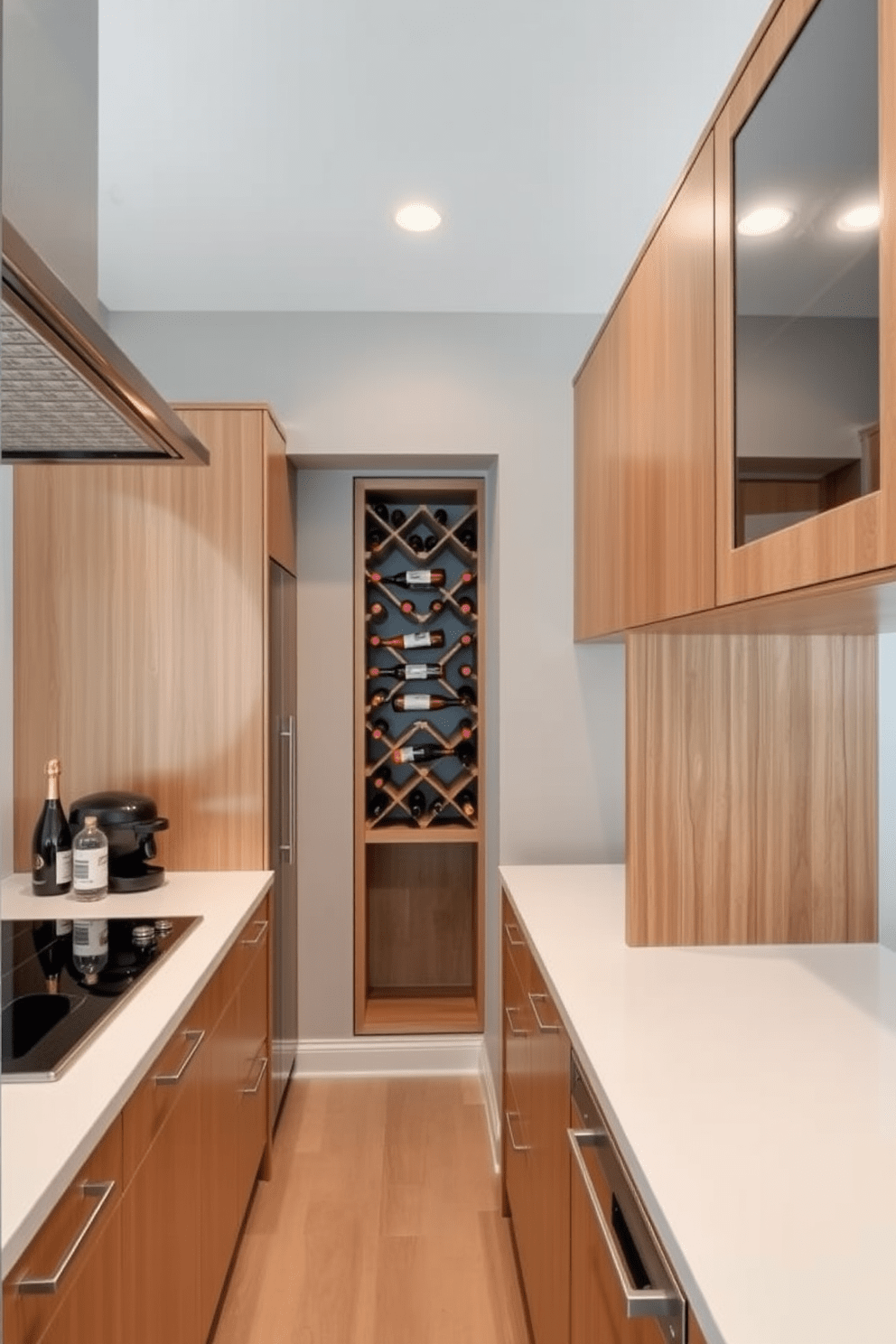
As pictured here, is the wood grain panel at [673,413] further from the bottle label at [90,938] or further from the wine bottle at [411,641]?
the wine bottle at [411,641]

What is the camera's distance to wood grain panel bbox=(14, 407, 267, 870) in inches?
102

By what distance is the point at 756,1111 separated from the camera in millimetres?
1141

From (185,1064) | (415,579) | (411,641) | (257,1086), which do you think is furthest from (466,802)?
(185,1064)

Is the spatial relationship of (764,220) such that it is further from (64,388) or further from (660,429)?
(64,388)

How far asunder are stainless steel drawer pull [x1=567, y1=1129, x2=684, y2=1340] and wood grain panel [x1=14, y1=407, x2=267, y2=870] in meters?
1.49

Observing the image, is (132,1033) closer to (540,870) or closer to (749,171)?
(540,870)

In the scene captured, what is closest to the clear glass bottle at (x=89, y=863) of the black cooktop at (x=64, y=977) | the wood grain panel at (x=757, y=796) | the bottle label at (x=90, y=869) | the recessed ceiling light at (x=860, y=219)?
the bottle label at (x=90, y=869)

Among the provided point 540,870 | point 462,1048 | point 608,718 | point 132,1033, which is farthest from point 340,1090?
point 132,1033

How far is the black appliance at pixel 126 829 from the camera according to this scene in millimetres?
2324

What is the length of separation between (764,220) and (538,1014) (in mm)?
1491

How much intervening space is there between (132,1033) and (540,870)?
1420mm

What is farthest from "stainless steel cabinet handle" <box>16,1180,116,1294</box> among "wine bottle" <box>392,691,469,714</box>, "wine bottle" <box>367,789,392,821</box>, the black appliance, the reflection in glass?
"wine bottle" <box>392,691,469,714</box>

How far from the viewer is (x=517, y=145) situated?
200cm

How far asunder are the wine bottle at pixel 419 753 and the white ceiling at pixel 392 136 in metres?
1.61
